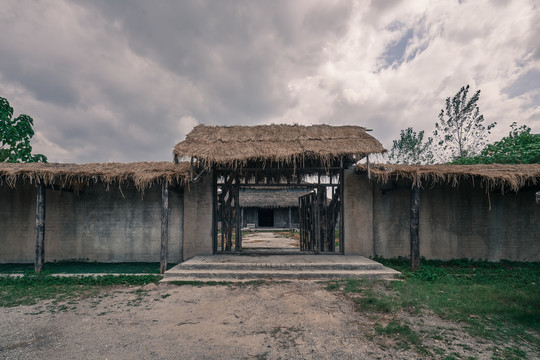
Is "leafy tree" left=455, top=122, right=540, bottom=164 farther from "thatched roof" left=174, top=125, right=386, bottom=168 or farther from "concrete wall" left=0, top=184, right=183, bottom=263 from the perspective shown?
"concrete wall" left=0, top=184, right=183, bottom=263

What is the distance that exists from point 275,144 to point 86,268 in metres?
6.61

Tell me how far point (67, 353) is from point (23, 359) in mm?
442

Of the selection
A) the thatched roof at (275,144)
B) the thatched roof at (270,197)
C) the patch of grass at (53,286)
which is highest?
the thatched roof at (275,144)

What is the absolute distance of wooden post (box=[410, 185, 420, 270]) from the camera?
24.2ft

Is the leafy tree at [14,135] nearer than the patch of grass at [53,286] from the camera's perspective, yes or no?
No

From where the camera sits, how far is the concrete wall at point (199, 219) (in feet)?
28.2

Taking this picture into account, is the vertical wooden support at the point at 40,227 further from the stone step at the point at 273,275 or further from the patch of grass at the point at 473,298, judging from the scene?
the patch of grass at the point at 473,298

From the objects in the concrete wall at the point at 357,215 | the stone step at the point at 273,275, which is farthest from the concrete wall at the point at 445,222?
the stone step at the point at 273,275

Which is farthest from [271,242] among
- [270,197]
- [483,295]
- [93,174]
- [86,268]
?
[483,295]

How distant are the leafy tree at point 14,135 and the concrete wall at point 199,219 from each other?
1339 cm

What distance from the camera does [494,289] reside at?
18.9ft

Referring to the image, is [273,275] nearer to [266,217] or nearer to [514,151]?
[514,151]

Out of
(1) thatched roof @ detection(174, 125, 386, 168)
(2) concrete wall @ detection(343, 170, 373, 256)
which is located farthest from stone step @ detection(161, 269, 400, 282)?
(1) thatched roof @ detection(174, 125, 386, 168)

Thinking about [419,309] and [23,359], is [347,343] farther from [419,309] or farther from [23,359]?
[23,359]
